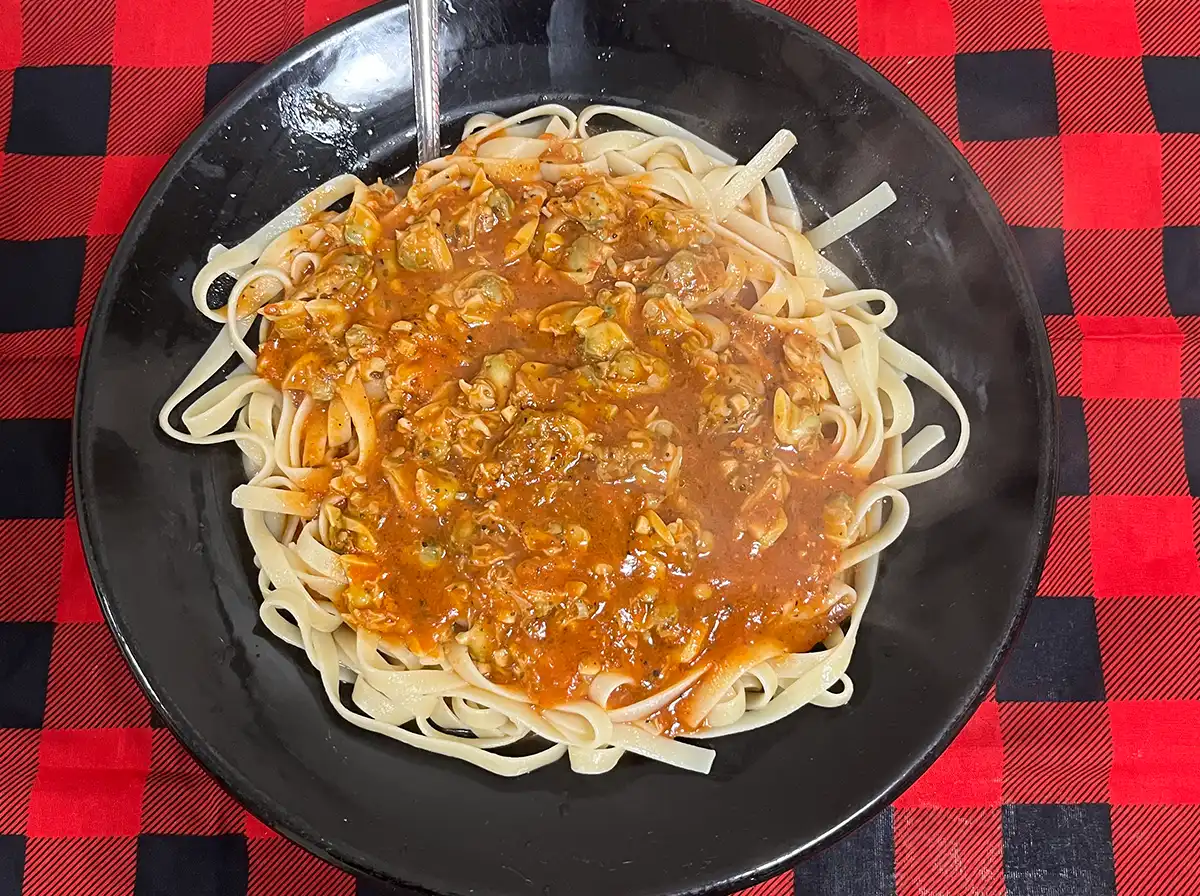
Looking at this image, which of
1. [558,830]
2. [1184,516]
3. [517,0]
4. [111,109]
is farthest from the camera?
[111,109]

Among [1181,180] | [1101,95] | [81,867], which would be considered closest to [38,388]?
[81,867]

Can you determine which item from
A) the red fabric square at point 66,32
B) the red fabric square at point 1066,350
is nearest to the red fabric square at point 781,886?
the red fabric square at point 1066,350

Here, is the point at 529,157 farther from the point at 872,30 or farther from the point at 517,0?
the point at 872,30

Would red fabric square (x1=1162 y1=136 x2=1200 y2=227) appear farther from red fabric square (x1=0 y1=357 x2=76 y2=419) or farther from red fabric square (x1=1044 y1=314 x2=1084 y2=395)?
red fabric square (x1=0 y1=357 x2=76 y2=419)

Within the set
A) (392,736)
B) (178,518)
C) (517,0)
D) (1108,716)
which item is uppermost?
(517,0)

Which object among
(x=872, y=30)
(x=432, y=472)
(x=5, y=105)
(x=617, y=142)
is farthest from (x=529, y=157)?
(x=5, y=105)

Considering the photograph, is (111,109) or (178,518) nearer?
(178,518)

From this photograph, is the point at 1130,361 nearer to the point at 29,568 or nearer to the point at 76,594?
the point at 76,594

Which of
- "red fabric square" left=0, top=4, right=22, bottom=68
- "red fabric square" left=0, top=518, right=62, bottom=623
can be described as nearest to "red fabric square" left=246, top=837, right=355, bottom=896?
"red fabric square" left=0, top=518, right=62, bottom=623
